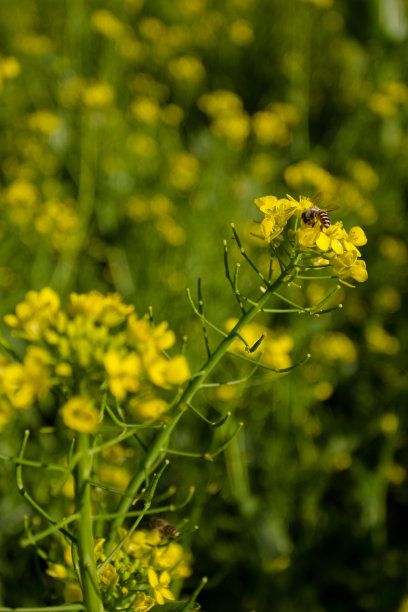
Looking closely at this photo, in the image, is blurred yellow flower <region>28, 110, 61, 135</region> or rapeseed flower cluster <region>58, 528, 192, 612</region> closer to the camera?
rapeseed flower cluster <region>58, 528, 192, 612</region>

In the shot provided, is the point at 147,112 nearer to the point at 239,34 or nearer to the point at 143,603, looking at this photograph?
the point at 239,34

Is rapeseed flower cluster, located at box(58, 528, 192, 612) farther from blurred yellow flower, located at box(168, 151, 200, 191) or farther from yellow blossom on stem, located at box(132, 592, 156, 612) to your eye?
blurred yellow flower, located at box(168, 151, 200, 191)

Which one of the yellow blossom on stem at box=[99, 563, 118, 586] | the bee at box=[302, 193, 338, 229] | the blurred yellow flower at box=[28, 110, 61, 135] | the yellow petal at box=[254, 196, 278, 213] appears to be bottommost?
the yellow blossom on stem at box=[99, 563, 118, 586]

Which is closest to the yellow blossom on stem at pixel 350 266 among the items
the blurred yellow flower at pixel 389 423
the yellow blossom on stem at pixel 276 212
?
the yellow blossom on stem at pixel 276 212

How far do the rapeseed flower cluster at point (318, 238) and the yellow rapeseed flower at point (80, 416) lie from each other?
1.25 feet

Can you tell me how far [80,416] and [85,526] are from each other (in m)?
0.22

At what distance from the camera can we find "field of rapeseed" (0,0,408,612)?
852 mm

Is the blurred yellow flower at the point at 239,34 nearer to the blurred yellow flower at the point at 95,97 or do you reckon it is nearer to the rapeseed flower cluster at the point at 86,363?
the blurred yellow flower at the point at 95,97

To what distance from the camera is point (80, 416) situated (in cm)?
69

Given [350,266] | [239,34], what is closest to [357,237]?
[350,266]

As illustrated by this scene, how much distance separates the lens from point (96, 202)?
2.94 metres

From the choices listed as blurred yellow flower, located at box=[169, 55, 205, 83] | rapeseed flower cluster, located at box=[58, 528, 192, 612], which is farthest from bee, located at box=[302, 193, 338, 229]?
blurred yellow flower, located at box=[169, 55, 205, 83]

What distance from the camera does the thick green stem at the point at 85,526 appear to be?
2.57 ft

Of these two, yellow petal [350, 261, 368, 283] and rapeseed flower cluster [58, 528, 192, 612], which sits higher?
yellow petal [350, 261, 368, 283]
